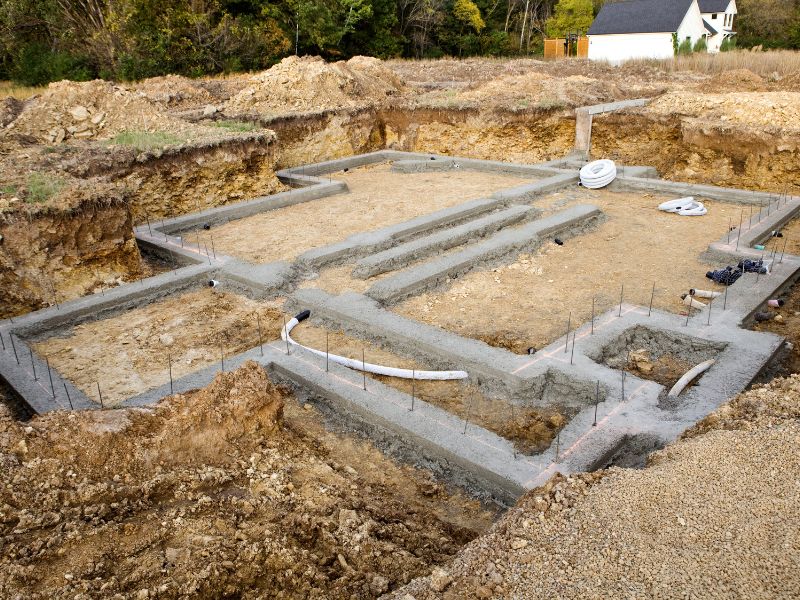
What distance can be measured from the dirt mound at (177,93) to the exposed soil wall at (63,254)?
9820 millimetres

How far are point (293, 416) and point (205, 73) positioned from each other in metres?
26.2

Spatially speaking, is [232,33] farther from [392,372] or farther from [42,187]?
[392,372]

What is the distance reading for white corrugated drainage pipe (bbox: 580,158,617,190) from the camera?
12180 mm

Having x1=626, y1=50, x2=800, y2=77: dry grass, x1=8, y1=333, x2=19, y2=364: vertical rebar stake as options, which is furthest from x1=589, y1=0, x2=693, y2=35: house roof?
x1=8, y1=333, x2=19, y2=364: vertical rebar stake

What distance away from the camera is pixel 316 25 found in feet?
101

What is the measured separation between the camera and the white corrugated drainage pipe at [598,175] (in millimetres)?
12180

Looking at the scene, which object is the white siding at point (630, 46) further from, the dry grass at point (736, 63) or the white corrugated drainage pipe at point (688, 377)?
the white corrugated drainage pipe at point (688, 377)

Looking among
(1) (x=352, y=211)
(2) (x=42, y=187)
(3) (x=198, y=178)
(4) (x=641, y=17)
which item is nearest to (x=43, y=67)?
(3) (x=198, y=178)

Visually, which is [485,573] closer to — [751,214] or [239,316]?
[239,316]

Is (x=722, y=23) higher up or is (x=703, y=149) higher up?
(x=722, y=23)

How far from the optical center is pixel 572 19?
43531 millimetres

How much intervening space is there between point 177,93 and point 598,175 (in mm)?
12353

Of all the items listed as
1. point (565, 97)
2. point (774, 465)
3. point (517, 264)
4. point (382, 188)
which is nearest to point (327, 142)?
point (382, 188)

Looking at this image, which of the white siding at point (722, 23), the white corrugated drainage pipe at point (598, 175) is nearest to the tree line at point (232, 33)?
the white siding at point (722, 23)
